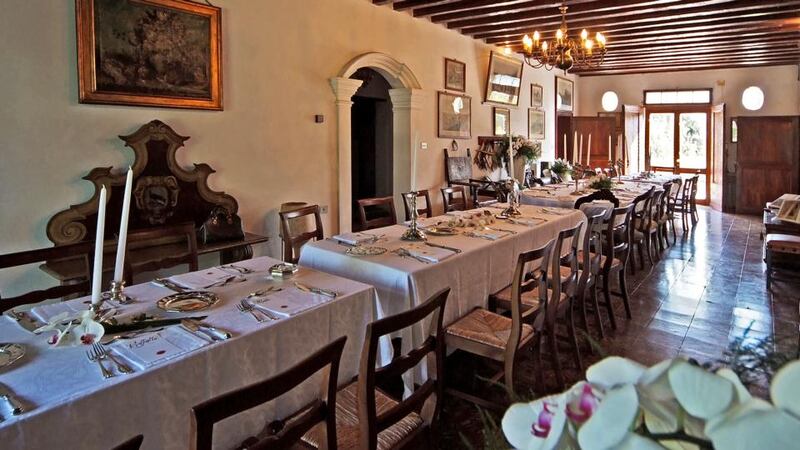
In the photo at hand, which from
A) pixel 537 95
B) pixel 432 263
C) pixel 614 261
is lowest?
pixel 614 261

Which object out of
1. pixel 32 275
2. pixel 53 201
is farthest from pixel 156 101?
pixel 32 275

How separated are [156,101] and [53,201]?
40.4 inches

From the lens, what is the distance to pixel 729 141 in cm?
1057

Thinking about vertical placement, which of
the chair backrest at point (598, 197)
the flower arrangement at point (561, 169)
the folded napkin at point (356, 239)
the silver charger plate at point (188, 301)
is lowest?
the silver charger plate at point (188, 301)

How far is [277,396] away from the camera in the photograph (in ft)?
4.09

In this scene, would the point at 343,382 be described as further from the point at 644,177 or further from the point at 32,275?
the point at 644,177

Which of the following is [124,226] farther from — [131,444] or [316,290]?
[131,444]

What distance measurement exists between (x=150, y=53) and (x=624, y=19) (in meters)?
5.58

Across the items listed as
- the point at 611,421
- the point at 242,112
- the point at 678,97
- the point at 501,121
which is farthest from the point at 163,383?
the point at 678,97

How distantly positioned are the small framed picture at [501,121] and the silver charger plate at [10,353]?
7.73m

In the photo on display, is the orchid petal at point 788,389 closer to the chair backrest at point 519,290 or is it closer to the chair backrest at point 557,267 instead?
the chair backrest at point 519,290

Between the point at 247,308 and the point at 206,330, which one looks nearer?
the point at 206,330

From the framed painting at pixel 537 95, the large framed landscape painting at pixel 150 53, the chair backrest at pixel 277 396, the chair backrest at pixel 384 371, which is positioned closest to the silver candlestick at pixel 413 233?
the chair backrest at pixel 384 371

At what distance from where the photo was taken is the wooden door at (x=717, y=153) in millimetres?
10445
